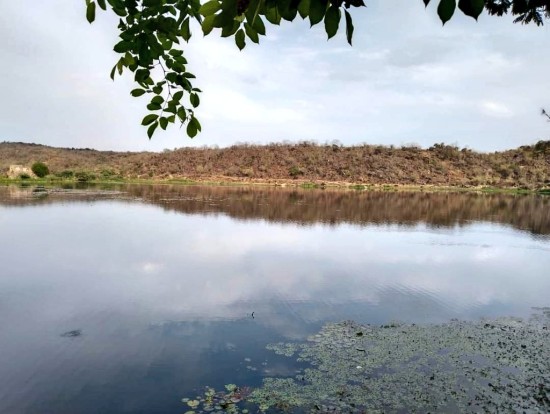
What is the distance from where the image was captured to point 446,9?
115 cm

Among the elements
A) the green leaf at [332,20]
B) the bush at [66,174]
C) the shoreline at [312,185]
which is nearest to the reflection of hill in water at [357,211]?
the shoreline at [312,185]

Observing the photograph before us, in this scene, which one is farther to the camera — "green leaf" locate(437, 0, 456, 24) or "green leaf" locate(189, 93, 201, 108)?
"green leaf" locate(189, 93, 201, 108)

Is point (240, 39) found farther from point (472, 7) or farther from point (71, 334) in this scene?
point (71, 334)

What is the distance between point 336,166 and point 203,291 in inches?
2052

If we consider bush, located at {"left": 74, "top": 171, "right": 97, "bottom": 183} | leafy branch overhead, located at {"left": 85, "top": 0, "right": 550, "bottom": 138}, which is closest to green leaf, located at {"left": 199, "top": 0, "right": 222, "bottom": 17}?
leafy branch overhead, located at {"left": 85, "top": 0, "right": 550, "bottom": 138}

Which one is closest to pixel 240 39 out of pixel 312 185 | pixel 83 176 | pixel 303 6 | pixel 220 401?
pixel 303 6

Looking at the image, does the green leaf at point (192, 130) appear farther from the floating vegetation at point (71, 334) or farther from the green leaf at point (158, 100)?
the floating vegetation at point (71, 334)

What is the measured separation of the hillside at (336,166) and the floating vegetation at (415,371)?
47502 mm

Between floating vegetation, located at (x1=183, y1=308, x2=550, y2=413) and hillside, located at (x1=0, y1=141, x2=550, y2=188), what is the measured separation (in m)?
47.5

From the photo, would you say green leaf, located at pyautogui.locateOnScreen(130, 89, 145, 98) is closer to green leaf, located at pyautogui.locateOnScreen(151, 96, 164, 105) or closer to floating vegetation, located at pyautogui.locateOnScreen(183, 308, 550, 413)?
green leaf, located at pyautogui.locateOnScreen(151, 96, 164, 105)

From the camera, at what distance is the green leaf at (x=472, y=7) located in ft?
3.71

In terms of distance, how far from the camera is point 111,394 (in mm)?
5152

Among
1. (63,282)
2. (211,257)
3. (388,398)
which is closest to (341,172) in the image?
(211,257)

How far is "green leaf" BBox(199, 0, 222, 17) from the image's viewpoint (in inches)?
50.4
